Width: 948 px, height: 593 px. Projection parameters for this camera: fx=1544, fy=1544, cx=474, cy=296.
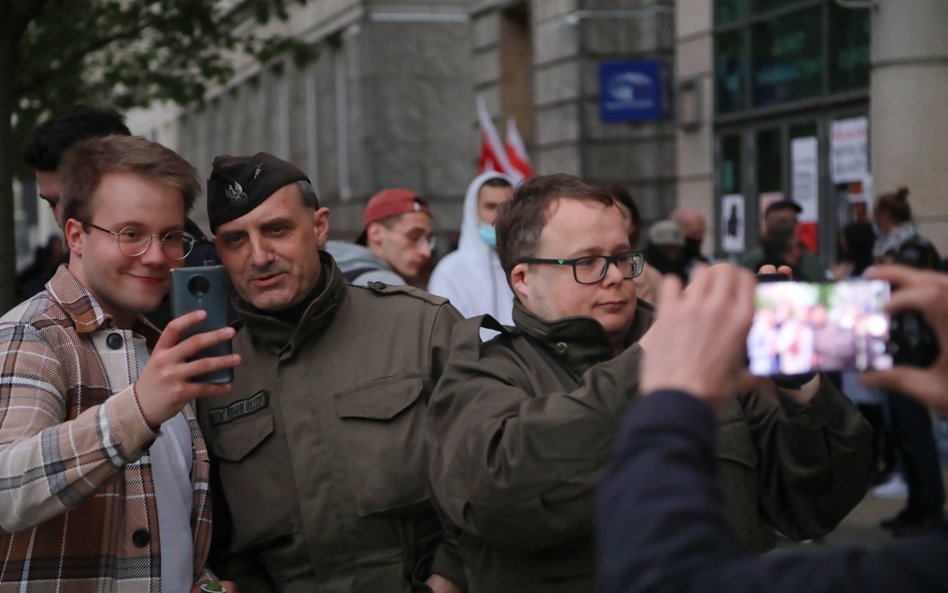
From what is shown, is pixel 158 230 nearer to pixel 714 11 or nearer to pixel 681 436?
pixel 681 436

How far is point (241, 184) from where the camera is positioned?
12.5 feet

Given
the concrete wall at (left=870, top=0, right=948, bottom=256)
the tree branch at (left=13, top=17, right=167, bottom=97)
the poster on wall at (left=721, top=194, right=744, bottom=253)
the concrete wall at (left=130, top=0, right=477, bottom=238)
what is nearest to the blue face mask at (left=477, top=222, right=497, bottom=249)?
the tree branch at (left=13, top=17, right=167, bottom=97)

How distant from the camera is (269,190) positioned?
12.5 ft

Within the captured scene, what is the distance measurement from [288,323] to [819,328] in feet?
6.75

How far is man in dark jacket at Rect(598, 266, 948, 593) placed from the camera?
1776mm

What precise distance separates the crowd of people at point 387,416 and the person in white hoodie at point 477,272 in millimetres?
3190

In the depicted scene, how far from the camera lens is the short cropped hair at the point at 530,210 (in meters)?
3.35

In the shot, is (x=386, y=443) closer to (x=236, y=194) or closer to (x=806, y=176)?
(x=236, y=194)

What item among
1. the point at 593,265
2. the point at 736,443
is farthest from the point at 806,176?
the point at 736,443

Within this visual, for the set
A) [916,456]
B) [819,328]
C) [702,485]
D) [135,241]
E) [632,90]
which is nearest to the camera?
[702,485]

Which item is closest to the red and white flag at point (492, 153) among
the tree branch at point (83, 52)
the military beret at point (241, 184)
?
the tree branch at point (83, 52)

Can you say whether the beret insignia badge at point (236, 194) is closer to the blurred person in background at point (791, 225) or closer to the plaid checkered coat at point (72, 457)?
the plaid checkered coat at point (72, 457)

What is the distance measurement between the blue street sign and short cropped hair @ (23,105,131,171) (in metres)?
12.9

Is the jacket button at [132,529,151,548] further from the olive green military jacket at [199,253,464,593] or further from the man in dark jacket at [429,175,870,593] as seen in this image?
the man in dark jacket at [429,175,870,593]
